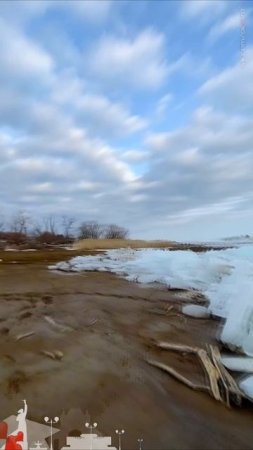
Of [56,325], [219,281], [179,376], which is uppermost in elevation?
[219,281]

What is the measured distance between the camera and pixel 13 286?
6902mm

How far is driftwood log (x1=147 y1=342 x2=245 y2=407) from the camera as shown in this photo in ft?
8.30

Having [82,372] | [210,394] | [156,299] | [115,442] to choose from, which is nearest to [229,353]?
[210,394]

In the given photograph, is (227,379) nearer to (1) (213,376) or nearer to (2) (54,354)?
(1) (213,376)

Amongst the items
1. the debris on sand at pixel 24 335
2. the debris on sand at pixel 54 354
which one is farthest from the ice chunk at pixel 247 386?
the debris on sand at pixel 24 335

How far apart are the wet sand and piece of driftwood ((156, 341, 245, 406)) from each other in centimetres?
8

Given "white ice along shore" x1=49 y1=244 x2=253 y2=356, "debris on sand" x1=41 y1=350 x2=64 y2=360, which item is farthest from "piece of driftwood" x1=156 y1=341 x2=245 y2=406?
"debris on sand" x1=41 y1=350 x2=64 y2=360

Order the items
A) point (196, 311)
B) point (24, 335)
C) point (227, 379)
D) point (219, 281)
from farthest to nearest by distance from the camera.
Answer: point (219, 281)
point (196, 311)
point (24, 335)
point (227, 379)

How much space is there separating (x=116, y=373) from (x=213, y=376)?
0.85 meters

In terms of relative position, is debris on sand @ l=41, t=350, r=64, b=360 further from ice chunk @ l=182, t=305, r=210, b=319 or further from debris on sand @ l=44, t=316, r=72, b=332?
ice chunk @ l=182, t=305, r=210, b=319

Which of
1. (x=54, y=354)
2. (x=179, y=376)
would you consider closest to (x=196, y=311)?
(x=179, y=376)

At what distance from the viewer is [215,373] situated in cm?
284

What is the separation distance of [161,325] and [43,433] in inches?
98.2

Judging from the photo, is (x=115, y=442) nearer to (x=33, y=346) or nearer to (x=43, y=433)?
(x=43, y=433)
